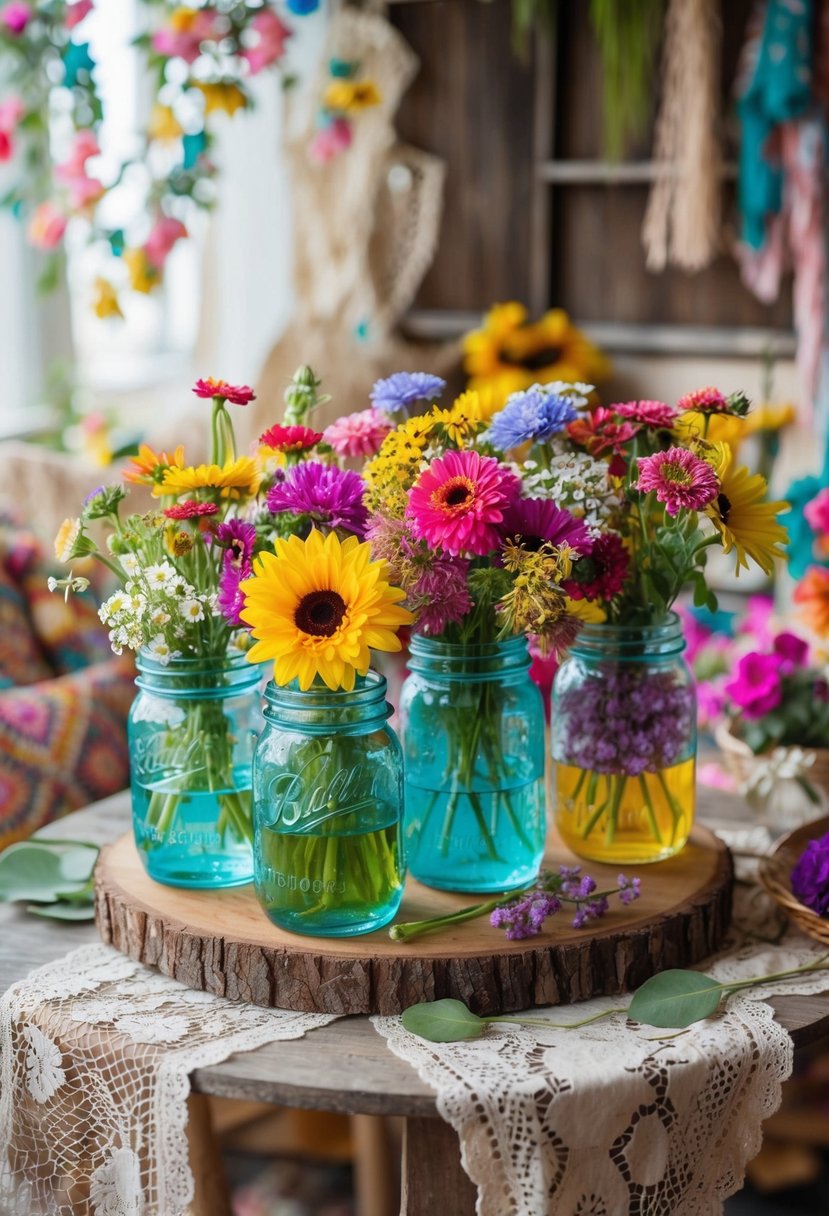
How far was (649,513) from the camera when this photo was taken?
1.07 meters

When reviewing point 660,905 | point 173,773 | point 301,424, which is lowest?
point 660,905

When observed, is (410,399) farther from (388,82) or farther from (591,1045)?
(388,82)

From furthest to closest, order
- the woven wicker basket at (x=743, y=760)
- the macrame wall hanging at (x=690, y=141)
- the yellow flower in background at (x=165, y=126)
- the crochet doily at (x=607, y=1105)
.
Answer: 1. the macrame wall hanging at (x=690, y=141)
2. the yellow flower in background at (x=165, y=126)
3. the woven wicker basket at (x=743, y=760)
4. the crochet doily at (x=607, y=1105)

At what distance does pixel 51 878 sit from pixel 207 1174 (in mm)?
307

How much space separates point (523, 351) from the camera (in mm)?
2857

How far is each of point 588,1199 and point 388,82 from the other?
256 cm

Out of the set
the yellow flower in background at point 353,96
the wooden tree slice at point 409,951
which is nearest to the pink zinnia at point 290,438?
the wooden tree slice at point 409,951

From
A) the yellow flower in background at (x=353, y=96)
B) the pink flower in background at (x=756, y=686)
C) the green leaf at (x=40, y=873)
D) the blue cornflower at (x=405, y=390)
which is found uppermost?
the yellow flower in background at (x=353, y=96)

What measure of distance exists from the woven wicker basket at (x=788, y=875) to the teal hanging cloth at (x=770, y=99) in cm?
176

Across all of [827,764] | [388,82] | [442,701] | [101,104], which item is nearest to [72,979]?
[442,701]

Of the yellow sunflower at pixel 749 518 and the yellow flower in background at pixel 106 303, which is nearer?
the yellow sunflower at pixel 749 518

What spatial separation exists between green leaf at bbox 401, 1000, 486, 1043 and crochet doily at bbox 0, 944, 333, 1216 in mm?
66

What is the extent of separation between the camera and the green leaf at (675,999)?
98 centimetres

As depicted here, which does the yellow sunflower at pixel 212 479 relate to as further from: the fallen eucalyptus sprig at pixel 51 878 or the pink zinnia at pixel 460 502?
the fallen eucalyptus sprig at pixel 51 878
